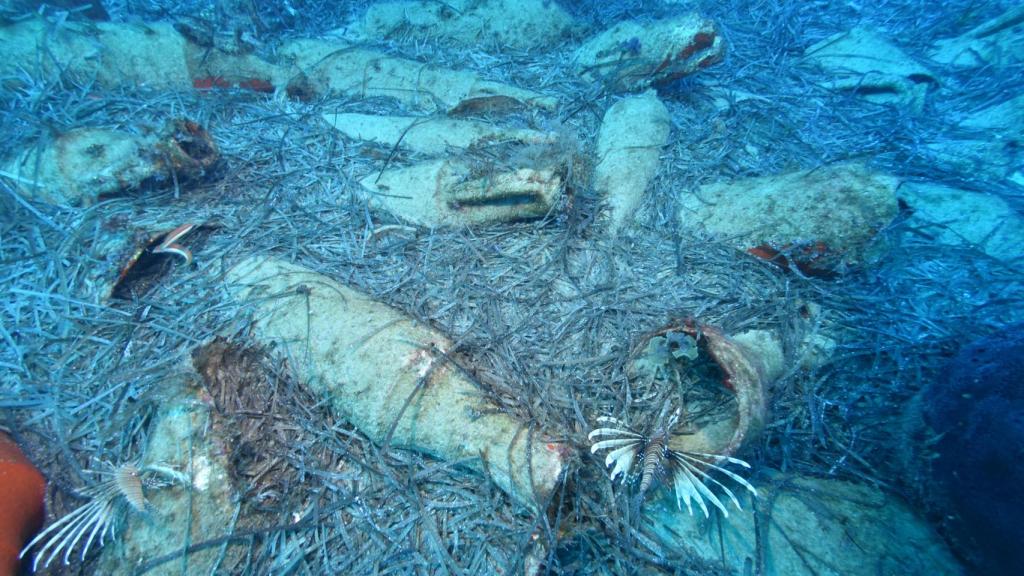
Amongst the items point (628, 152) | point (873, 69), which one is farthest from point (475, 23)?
point (873, 69)

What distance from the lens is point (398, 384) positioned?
1878 millimetres

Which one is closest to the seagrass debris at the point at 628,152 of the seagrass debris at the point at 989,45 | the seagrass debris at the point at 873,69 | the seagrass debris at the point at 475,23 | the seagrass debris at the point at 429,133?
the seagrass debris at the point at 429,133

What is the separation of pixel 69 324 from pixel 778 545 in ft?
12.0

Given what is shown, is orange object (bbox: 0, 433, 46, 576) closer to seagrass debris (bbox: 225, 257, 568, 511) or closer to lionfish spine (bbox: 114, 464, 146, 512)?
A: lionfish spine (bbox: 114, 464, 146, 512)

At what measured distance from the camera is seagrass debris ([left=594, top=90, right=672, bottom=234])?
9.92 ft

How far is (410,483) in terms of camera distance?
1859mm

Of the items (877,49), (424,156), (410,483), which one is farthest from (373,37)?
(877,49)

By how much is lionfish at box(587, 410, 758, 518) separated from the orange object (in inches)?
87.4

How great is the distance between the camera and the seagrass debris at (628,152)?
9.92ft

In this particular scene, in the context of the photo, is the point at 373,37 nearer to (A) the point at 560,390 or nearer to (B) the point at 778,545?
(A) the point at 560,390

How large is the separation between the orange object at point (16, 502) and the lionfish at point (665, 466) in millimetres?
Result: 2219

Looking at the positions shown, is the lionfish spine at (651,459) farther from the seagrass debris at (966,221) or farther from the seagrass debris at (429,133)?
the seagrass debris at (966,221)

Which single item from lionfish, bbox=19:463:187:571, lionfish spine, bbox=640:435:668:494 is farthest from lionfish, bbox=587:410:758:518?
lionfish, bbox=19:463:187:571

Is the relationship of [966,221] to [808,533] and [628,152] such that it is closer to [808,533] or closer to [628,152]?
[628,152]
